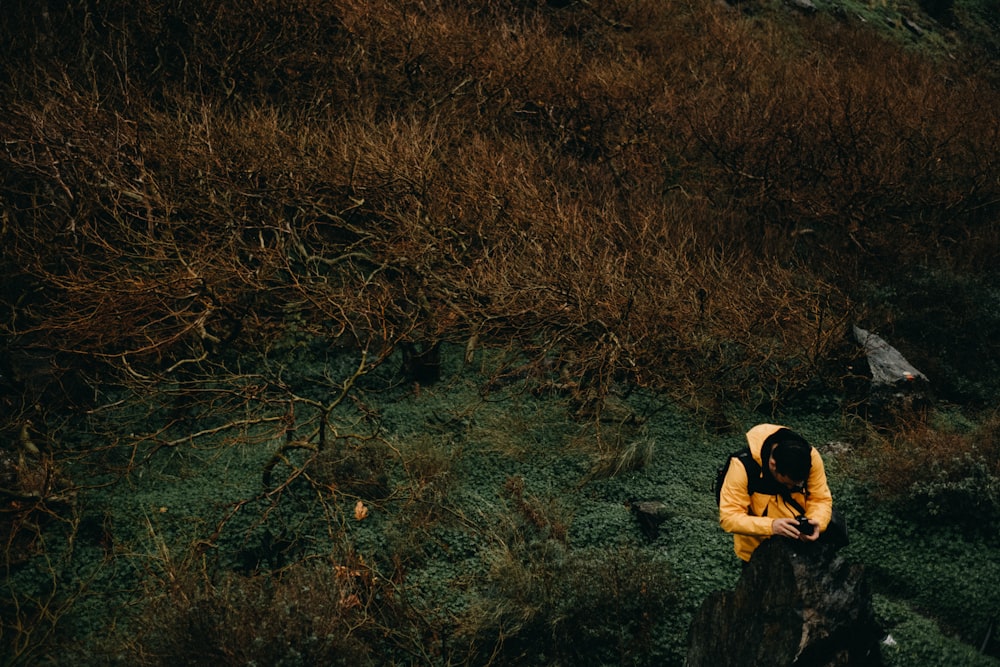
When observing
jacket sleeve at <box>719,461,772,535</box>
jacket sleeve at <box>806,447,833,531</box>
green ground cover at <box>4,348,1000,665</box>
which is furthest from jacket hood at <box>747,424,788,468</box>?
green ground cover at <box>4,348,1000,665</box>

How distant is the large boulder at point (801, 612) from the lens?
5371mm

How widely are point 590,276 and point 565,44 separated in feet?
36.0

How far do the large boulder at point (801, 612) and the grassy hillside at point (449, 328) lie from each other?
70.9 inches

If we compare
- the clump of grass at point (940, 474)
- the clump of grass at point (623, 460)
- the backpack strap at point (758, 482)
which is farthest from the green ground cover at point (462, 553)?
the backpack strap at point (758, 482)

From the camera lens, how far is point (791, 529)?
5051 millimetres

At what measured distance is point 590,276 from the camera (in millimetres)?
10828

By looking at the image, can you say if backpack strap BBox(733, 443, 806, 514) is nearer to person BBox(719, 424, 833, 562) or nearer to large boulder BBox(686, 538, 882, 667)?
person BBox(719, 424, 833, 562)

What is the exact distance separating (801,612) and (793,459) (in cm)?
137

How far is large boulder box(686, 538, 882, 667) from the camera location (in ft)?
17.6

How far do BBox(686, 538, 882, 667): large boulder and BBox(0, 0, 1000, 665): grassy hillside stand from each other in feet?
5.91

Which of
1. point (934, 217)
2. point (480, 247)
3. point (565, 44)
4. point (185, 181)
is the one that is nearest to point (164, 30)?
point (185, 181)

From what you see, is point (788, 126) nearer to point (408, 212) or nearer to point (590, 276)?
point (590, 276)

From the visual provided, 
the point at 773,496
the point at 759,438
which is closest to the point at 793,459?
the point at 759,438

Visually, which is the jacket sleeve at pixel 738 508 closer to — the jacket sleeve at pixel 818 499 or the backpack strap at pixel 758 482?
the backpack strap at pixel 758 482
